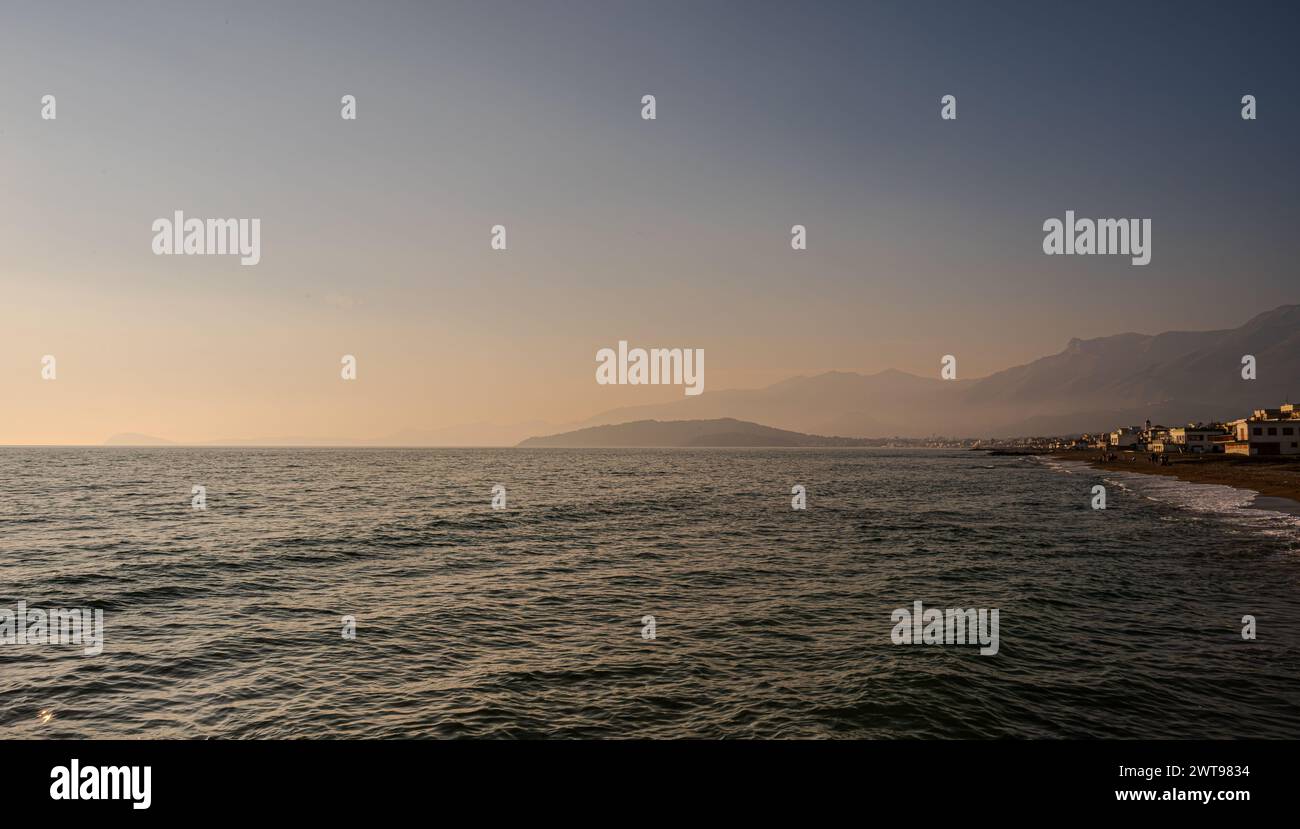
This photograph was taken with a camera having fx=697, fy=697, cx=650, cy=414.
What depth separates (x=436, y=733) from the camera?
14820 mm

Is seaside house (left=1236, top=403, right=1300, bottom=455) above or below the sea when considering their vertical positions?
above

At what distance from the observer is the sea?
52.2ft

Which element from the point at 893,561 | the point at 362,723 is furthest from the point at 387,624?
the point at 893,561

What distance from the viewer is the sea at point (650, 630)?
626 inches
